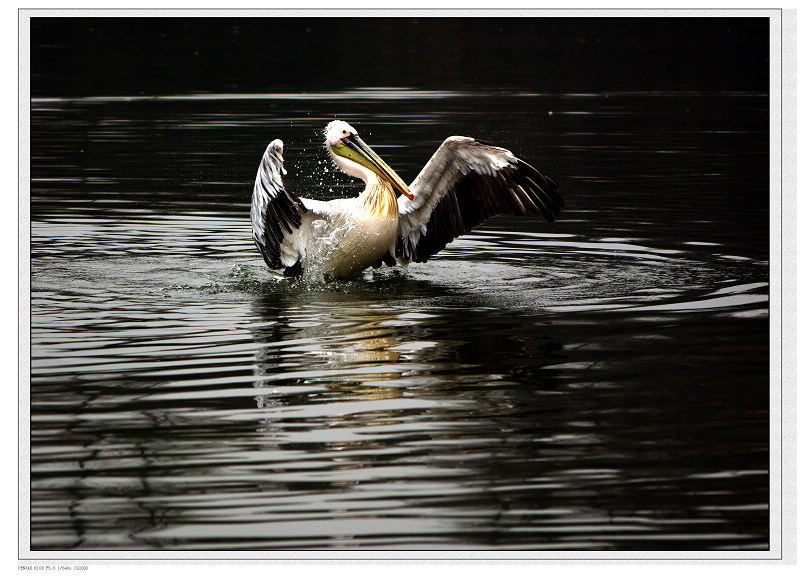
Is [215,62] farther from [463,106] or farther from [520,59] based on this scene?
[463,106]

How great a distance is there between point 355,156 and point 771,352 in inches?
148

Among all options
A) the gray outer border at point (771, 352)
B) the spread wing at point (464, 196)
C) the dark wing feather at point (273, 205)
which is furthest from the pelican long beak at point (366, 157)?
the gray outer border at point (771, 352)

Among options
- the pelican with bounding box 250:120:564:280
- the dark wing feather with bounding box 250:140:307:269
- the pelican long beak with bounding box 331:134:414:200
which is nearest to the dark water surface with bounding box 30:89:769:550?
the pelican with bounding box 250:120:564:280

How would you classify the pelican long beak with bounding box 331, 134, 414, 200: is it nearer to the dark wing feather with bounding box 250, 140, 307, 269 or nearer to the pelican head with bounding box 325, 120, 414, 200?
the pelican head with bounding box 325, 120, 414, 200

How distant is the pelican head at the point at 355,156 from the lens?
8914mm

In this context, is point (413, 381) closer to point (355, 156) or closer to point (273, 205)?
point (273, 205)

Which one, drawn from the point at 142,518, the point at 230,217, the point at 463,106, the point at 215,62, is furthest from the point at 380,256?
the point at 215,62

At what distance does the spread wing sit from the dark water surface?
25 centimetres

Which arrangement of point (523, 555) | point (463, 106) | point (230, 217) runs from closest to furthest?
point (523, 555), point (230, 217), point (463, 106)

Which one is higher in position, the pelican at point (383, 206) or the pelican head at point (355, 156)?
the pelican head at point (355, 156)

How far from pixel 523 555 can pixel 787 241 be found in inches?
101

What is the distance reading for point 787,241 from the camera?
6246mm

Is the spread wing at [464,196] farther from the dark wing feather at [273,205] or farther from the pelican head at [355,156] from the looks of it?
the dark wing feather at [273,205]

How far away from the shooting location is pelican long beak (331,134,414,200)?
8.89 meters
